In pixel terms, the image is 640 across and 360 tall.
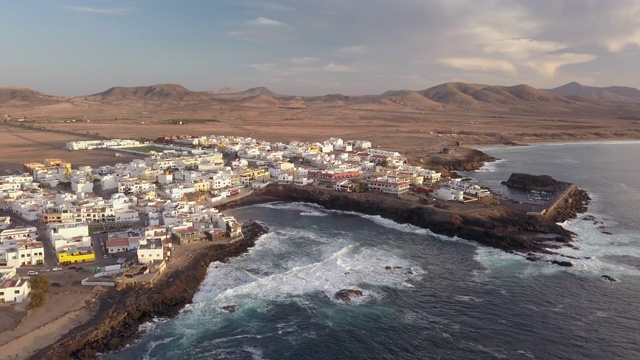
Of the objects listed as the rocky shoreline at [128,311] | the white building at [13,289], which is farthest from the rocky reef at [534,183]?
the white building at [13,289]

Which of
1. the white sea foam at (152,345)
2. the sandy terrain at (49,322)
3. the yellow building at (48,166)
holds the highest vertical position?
the yellow building at (48,166)

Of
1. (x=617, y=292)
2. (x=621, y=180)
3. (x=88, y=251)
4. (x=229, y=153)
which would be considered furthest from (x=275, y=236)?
(x=621, y=180)

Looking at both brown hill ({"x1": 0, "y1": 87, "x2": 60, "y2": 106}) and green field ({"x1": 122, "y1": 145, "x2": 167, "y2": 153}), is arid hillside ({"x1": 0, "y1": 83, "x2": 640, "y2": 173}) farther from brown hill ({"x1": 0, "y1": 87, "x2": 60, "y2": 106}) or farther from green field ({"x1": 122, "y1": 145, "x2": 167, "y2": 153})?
green field ({"x1": 122, "y1": 145, "x2": 167, "y2": 153})

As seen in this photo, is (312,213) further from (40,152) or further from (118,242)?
(40,152)

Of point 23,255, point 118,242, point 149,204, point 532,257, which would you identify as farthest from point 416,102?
point 23,255

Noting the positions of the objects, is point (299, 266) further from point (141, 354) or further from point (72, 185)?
point (72, 185)

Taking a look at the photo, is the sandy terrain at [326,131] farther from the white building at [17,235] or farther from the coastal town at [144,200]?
the white building at [17,235]
